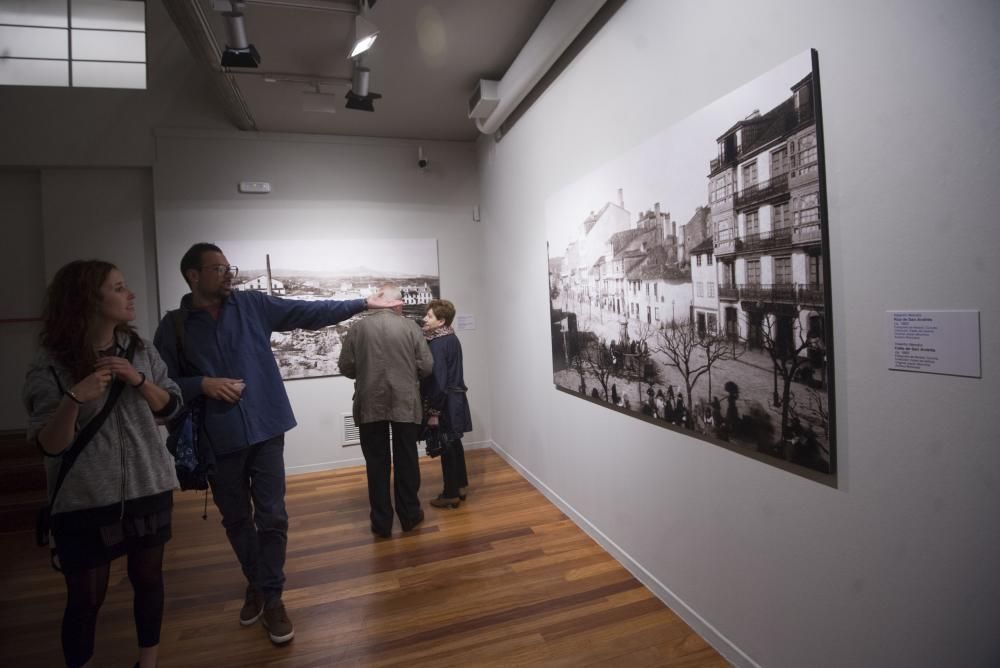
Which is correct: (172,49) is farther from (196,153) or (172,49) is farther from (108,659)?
(108,659)

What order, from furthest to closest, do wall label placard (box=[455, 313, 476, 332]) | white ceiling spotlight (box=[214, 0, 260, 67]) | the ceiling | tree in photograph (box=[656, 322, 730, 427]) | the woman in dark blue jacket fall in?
wall label placard (box=[455, 313, 476, 332]), the woman in dark blue jacket, the ceiling, white ceiling spotlight (box=[214, 0, 260, 67]), tree in photograph (box=[656, 322, 730, 427])

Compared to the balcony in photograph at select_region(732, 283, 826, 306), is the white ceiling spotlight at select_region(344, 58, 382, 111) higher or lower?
higher

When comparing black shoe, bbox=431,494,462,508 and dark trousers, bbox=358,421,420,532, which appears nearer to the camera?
dark trousers, bbox=358,421,420,532

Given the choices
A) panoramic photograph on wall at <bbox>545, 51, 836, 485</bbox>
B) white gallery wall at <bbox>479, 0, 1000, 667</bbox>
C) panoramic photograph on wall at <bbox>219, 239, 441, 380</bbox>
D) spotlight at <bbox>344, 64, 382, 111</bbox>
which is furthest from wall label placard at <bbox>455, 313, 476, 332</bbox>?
white gallery wall at <bbox>479, 0, 1000, 667</bbox>

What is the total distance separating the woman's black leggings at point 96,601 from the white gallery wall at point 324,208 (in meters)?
3.35

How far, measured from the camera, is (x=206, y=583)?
3074mm

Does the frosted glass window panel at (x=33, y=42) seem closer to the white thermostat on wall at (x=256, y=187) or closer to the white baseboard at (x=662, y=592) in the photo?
the white thermostat on wall at (x=256, y=187)

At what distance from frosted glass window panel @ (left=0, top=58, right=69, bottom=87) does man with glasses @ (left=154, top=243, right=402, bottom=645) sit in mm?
4234

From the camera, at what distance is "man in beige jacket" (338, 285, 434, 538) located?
356 centimetres

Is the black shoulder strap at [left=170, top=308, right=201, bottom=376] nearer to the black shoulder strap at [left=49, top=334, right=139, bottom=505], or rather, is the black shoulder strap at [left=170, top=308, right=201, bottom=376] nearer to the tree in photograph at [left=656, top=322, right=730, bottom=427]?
the black shoulder strap at [left=49, top=334, right=139, bottom=505]

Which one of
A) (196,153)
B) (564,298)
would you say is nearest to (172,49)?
(196,153)

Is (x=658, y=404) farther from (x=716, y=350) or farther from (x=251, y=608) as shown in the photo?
(x=251, y=608)

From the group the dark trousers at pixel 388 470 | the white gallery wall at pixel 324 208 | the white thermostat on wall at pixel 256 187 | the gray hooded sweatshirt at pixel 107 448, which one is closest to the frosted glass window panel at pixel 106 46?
the white gallery wall at pixel 324 208

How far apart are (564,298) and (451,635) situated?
215cm
